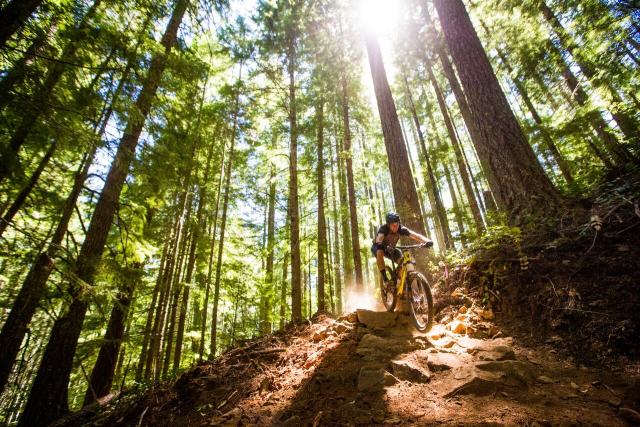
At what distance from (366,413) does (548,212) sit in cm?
430

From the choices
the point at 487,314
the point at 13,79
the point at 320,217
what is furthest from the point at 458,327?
the point at 13,79

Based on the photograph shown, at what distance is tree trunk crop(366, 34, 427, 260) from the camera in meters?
6.90

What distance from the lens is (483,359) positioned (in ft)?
11.0

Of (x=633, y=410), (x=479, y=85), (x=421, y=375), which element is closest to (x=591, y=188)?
(x=479, y=85)

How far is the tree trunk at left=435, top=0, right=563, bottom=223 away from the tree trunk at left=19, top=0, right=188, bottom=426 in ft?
18.8

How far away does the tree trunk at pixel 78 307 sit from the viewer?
4.85 m

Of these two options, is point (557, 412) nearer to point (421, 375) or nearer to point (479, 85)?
point (421, 375)

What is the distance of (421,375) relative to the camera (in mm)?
3262

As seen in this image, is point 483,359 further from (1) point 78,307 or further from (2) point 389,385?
(1) point 78,307

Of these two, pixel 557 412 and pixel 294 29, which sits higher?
pixel 294 29

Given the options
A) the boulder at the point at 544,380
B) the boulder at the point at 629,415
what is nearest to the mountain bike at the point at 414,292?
the boulder at the point at 544,380

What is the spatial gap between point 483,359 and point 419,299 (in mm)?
1742

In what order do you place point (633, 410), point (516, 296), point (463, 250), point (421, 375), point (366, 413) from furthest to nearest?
1. point (463, 250)
2. point (516, 296)
3. point (421, 375)
4. point (366, 413)
5. point (633, 410)

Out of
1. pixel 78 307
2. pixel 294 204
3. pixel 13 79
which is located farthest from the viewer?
pixel 294 204
